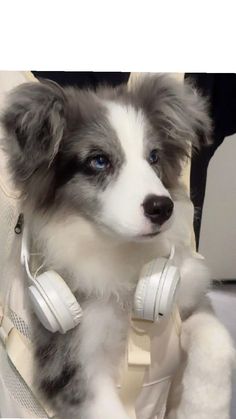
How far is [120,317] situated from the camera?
0.89m

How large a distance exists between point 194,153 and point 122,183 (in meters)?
0.19

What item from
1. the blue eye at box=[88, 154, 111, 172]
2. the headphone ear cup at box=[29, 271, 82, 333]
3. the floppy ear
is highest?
the floppy ear

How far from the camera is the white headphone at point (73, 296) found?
79 cm

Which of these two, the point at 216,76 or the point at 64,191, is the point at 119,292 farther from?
the point at 216,76

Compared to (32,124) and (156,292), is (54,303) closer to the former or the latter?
(156,292)

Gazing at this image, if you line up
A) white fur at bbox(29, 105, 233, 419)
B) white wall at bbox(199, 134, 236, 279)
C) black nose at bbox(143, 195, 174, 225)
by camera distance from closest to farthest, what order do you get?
black nose at bbox(143, 195, 174, 225)
white fur at bbox(29, 105, 233, 419)
white wall at bbox(199, 134, 236, 279)

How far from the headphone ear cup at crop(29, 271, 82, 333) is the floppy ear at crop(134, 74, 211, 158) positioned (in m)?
0.29

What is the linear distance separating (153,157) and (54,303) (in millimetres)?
265

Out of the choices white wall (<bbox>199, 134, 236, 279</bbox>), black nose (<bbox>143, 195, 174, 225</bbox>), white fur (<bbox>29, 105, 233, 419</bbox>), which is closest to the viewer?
black nose (<bbox>143, 195, 174, 225</bbox>)

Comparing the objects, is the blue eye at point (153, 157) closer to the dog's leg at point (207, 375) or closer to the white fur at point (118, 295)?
the white fur at point (118, 295)

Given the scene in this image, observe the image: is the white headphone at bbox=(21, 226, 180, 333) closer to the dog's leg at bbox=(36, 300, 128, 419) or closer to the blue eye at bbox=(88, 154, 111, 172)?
the dog's leg at bbox=(36, 300, 128, 419)

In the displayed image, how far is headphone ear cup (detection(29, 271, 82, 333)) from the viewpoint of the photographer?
79 cm

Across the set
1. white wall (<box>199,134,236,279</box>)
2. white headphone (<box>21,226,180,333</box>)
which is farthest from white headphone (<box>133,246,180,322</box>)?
white wall (<box>199,134,236,279</box>)

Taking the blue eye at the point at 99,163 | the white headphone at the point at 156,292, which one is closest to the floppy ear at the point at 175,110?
the blue eye at the point at 99,163
